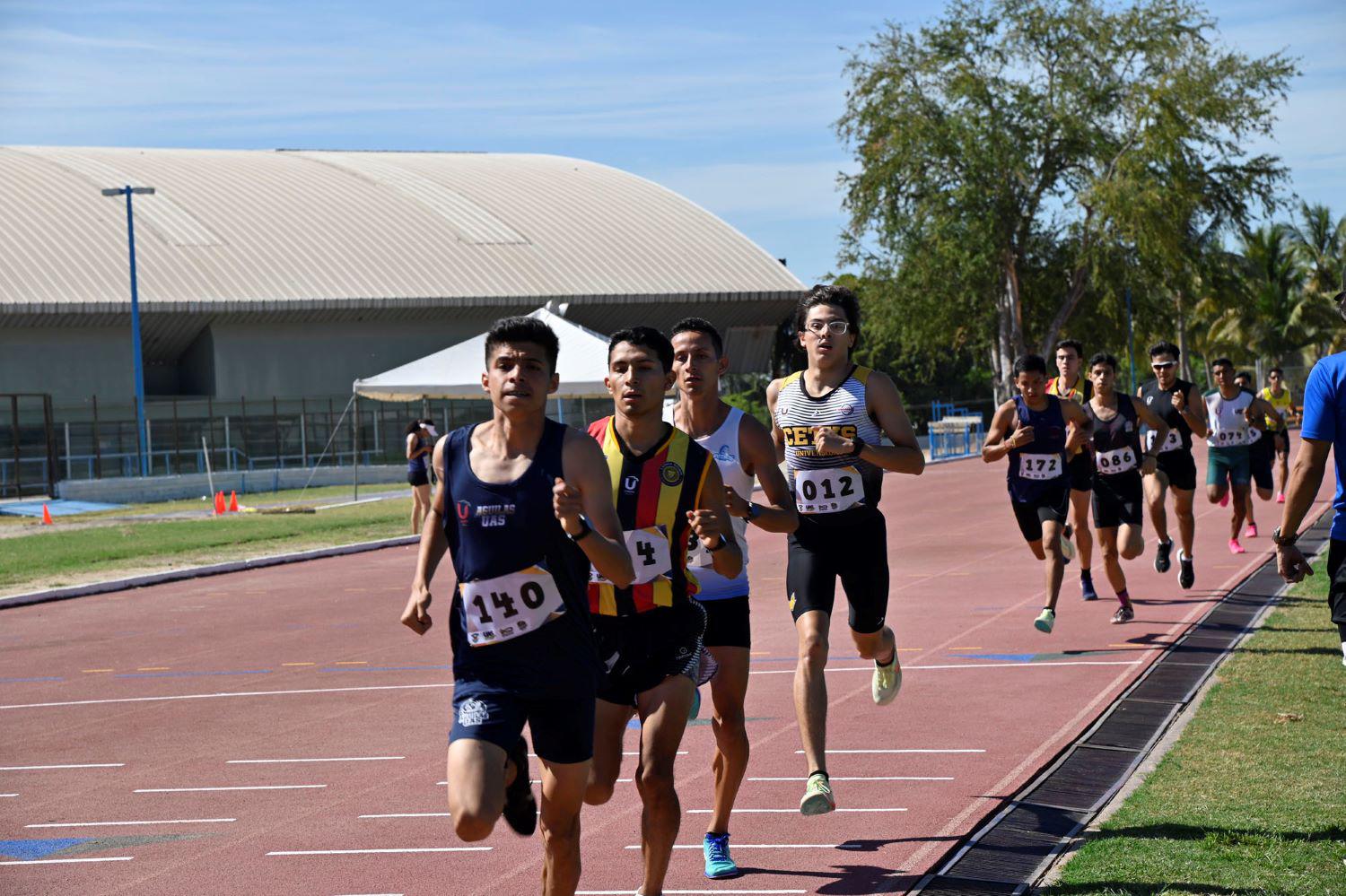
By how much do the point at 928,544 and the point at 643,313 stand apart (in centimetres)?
4127

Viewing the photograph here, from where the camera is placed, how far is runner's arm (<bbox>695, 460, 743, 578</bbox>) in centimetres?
526

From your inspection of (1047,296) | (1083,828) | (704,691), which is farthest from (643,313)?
(1083,828)

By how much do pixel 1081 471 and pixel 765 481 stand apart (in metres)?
7.16

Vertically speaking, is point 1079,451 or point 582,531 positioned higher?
point 582,531

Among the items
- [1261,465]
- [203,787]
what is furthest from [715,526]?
[1261,465]

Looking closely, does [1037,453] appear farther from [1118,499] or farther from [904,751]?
[904,751]

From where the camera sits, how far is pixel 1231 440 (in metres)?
15.9

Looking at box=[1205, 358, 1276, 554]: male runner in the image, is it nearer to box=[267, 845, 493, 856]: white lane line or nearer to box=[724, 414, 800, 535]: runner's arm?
box=[724, 414, 800, 535]: runner's arm

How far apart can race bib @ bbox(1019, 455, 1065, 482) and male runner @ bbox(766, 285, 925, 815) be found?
4.74m

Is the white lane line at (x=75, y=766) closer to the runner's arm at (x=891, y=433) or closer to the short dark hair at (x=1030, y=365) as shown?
the runner's arm at (x=891, y=433)

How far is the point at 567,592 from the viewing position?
4.78 metres

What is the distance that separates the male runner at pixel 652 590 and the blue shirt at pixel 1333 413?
2.12 m

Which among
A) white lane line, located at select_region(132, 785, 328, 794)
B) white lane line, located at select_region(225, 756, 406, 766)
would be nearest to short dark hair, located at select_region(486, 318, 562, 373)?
white lane line, located at select_region(132, 785, 328, 794)

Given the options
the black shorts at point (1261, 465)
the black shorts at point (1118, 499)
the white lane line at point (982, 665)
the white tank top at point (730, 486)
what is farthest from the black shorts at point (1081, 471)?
the white tank top at point (730, 486)
